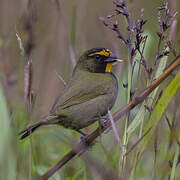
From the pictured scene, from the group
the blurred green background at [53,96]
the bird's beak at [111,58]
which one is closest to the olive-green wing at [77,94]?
the blurred green background at [53,96]

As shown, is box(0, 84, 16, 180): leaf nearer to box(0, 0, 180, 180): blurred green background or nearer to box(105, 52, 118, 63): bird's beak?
box(0, 0, 180, 180): blurred green background

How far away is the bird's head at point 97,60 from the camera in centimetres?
401

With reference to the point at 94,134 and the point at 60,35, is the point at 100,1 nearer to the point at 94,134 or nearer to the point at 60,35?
the point at 60,35

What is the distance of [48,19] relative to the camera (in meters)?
5.19

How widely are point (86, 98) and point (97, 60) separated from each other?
0.69 meters

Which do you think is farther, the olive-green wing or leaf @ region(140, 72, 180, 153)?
the olive-green wing

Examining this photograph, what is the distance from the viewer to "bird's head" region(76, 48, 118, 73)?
401 centimetres

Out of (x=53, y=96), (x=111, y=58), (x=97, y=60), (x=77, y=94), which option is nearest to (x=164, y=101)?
(x=77, y=94)

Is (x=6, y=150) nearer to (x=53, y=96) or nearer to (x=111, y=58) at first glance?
(x=111, y=58)

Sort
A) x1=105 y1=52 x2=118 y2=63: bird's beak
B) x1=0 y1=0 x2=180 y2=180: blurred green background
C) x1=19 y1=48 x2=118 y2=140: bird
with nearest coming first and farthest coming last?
x1=0 y1=0 x2=180 y2=180: blurred green background < x1=19 y1=48 x2=118 y2=140: bird < x1=105 y1=52 x2=118 y2=63: bird's beak

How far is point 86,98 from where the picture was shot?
365 cm

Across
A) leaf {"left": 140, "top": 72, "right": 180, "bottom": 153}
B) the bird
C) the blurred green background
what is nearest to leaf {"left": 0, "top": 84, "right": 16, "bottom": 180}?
the blurred green background

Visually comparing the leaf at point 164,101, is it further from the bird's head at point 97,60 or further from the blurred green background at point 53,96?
the bird's head at point 97,60

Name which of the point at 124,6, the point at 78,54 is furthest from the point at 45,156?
the point at 124,6
